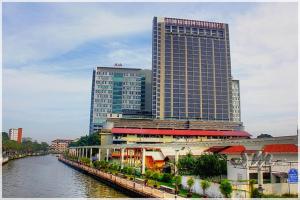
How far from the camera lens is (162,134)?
97125 millimetres

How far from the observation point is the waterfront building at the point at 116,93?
153m

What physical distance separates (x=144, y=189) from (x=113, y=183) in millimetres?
10073

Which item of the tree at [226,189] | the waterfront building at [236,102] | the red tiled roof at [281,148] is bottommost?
the tree at [226,189]

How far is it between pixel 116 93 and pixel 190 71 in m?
45.6

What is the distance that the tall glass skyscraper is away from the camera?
388 feet

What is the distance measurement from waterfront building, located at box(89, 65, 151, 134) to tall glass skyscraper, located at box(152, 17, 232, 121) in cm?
3528

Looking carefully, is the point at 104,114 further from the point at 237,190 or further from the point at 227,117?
the point at 237,190

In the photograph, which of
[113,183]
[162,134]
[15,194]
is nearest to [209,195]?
[113,183]

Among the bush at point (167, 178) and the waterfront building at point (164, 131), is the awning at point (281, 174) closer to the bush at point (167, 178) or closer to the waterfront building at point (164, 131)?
the bush at point (167, 178)

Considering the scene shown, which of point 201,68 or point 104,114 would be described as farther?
point 104,114

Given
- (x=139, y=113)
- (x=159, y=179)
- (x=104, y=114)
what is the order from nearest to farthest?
(x=159, y=179) < (x=139, y=113) < (x=104, y=114)

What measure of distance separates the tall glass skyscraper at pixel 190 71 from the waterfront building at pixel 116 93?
3528 centimetres

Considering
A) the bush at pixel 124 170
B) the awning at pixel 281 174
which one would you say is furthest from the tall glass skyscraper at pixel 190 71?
the awning at pixel 281 174

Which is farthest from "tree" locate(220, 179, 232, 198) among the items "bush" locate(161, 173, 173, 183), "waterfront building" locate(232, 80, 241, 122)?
"waterfront building" locate(232, 80, 241, 122)
